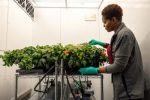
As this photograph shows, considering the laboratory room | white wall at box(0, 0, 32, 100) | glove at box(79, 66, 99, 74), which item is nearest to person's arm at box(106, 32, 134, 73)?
the laboratory room

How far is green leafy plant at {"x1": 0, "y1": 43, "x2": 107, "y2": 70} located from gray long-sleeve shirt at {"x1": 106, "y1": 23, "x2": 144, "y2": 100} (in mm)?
277

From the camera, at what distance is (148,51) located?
1.90 metres

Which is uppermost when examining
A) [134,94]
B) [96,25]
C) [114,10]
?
[96,25]

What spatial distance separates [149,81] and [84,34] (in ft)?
8.95

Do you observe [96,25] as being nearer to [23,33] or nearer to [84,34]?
[84,34]

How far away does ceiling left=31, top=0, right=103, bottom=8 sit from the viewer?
4.32m

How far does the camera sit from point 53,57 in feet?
6.41

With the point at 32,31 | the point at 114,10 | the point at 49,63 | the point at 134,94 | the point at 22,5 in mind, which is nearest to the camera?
the point at 134,94

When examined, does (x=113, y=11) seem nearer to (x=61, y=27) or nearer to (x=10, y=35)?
(x=10, y=35)

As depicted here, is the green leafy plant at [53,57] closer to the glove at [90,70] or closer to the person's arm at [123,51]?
the glove at [90,70]

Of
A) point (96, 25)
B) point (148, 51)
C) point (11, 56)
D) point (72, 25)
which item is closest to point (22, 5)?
point (72, 25)

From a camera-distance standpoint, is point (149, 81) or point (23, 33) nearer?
point (149, 81)

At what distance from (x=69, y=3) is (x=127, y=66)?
2.91 meters

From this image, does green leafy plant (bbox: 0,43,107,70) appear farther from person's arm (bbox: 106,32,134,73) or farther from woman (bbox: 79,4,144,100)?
person's arm (bbox: 106,32,134,73)
